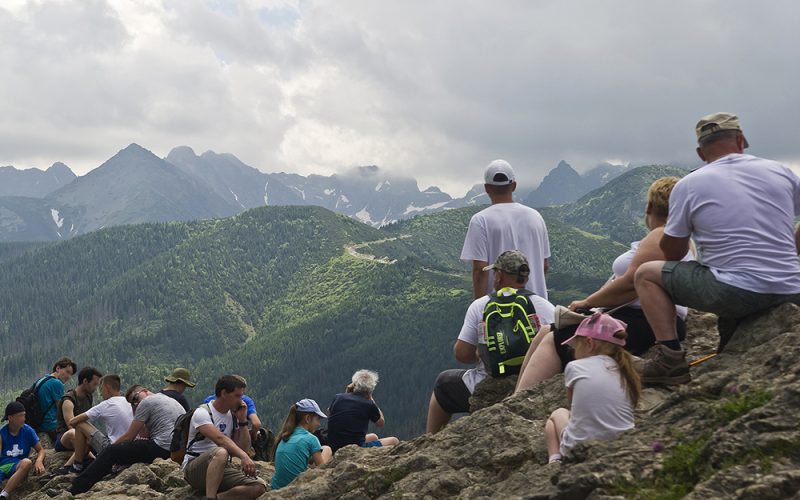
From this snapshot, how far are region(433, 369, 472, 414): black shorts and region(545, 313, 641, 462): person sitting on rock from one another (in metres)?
3.99

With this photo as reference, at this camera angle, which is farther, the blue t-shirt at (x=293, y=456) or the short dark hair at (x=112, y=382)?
the short dark hair at (x=112, y=382)

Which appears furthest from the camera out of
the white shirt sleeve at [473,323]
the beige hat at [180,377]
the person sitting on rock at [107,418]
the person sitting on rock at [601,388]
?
the beige hat at [180,377]

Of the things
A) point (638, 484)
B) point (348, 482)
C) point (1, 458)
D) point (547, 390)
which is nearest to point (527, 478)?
point (638, 484)

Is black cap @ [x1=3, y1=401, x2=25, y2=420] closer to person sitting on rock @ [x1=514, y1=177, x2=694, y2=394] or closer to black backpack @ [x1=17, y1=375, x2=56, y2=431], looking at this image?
black backpack @ [x1=17, y1=375, x2=56, y2=431]

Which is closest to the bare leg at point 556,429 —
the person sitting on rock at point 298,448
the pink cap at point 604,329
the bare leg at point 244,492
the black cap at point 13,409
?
the pink cap at point 604,329

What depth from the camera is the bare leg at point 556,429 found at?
7820 millimetres

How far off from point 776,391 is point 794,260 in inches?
80.3

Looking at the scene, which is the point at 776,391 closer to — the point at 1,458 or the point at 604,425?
the point at 604,425

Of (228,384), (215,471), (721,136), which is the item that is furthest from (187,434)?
(721,136)

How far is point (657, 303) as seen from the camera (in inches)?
329

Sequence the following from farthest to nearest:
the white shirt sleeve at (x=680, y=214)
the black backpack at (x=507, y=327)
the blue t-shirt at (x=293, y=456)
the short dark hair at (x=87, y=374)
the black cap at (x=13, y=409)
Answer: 1. the short dark hair at (x=87, y=374)
2. the black cap at (x=13, y=409)
3. the blue t-shirt at (x=293, y=456)
4. the black backpack at (x=507, y=327)
5. the white shirt sleeve at (x=680, y=214)

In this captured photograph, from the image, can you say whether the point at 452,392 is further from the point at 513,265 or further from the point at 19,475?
the point at 19,475

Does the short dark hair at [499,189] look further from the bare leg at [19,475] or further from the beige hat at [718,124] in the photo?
the bare leg at [19,475]

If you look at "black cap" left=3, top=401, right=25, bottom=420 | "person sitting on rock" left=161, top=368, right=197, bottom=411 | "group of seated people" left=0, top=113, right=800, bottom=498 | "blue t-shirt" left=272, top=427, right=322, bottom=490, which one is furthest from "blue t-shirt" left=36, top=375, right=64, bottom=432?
"blue t-shirt" left=272, top=427, right=322, bottom=490
